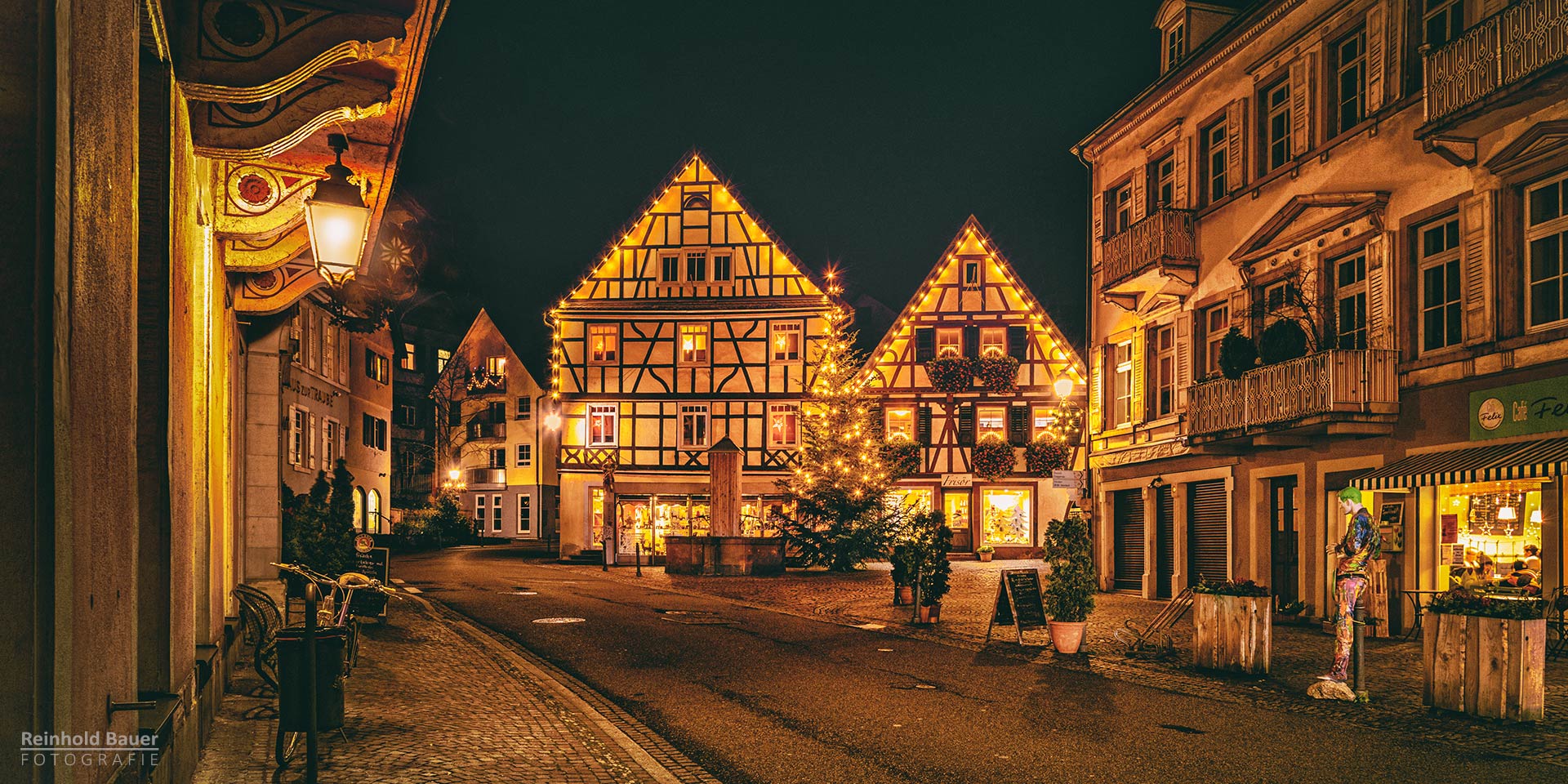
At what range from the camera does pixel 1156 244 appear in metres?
24.0

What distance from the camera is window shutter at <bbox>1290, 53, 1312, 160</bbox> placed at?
20.5 meters

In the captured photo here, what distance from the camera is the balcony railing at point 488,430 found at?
63.8m

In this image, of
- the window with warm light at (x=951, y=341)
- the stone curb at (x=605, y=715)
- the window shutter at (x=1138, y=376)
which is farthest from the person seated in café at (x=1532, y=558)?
the window with warm light at (x=951, y=341)

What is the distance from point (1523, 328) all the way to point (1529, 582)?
314 centimetres

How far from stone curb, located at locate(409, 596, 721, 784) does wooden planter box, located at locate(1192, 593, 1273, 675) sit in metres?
6.30

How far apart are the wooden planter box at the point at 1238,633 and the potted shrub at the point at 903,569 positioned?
7.20 meters

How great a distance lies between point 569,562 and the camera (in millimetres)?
40844

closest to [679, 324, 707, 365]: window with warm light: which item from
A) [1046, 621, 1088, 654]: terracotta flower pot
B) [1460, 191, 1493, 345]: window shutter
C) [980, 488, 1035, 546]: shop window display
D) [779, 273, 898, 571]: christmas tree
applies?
[779, 273, 898, 571]: christmas tree

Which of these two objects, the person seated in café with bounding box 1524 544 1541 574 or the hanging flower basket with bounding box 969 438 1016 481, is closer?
the person seated in café with bounding box 1524 544 1541 574

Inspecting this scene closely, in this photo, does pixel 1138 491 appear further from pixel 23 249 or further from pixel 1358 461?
pixel 23 249

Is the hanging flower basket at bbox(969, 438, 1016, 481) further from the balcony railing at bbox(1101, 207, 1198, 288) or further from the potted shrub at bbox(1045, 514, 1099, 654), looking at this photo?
the potted shrub at bbox(1045, 514, 1099, 654)

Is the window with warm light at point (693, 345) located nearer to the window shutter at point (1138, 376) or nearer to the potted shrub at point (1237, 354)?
the window shutter at point (1138, 376)

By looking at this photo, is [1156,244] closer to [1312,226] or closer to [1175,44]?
[1312,226]

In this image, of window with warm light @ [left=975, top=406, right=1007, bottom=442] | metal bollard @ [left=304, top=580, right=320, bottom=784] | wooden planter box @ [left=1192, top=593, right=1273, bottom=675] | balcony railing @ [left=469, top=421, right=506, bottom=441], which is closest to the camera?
metal bollard @ [left=304, top=580, right=320, bottom=784]
